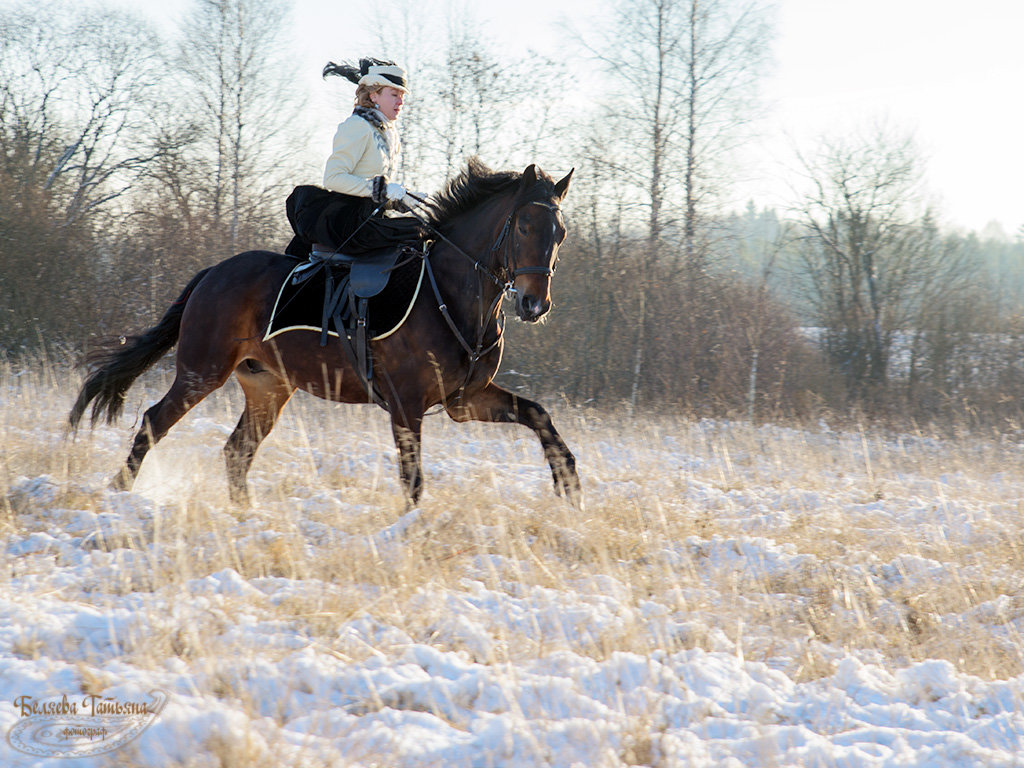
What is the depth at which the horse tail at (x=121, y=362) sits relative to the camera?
557 cm

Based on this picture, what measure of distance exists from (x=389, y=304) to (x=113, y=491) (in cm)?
212

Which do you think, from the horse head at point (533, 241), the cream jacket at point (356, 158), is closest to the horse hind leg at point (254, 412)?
the cream jacket at point (356, 158)

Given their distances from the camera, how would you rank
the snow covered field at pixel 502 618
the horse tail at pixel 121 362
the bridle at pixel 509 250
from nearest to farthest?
1. the snow covered field at pixel 502 618
2. the bridle at pixel 509 250
3. the horse tail at pixel 121 362

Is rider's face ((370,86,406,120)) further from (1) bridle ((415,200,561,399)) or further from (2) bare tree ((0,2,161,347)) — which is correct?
(2) bare tree ((0,2,161,347))

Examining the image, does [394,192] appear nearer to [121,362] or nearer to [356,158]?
[356,158]

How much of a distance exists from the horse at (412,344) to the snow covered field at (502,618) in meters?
0.45

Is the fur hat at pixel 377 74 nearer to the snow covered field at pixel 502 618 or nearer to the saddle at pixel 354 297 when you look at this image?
the saddle at pixel 354 297

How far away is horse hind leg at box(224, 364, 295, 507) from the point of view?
545cm

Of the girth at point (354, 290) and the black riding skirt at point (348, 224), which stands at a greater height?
the black riding skirt at point (348, 224)

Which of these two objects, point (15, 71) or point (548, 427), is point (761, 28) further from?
point (15, 71)

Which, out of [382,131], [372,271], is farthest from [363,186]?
[372,271]

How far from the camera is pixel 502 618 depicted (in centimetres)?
321

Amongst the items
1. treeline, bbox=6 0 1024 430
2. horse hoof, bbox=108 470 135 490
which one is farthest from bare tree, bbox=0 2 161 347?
horse hoof, bbox=108 470 135 490
